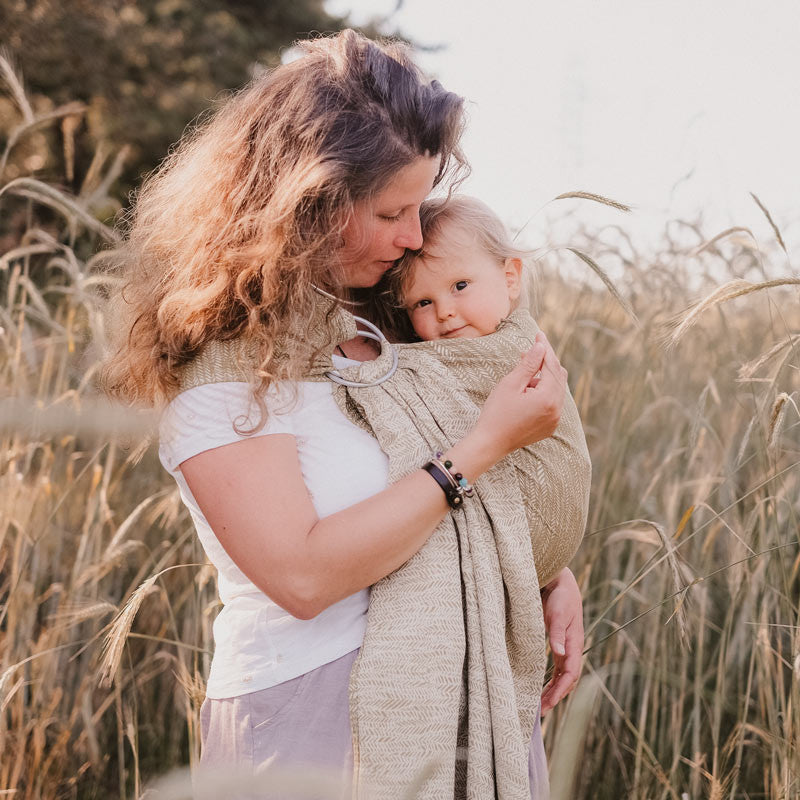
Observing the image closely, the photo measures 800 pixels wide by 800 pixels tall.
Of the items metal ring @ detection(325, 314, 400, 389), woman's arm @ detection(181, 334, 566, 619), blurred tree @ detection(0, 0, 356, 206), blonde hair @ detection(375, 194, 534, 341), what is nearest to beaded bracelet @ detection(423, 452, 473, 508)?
woman's arm @ detection(181, 334, 566, 619)

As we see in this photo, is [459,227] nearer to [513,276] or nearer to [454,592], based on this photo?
[513,276]

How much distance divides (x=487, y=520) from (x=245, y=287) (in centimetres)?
57

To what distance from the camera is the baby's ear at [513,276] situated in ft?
6.22

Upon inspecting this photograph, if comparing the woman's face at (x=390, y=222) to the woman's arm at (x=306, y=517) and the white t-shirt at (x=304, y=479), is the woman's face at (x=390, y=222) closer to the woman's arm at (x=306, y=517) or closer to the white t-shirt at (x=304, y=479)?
the white t-shirt at (x=304, y=479)

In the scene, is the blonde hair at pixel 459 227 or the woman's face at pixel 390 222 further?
the blonde hair at pixel 459 227

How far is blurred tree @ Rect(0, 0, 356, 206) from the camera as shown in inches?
313

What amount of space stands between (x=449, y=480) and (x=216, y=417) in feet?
1.25

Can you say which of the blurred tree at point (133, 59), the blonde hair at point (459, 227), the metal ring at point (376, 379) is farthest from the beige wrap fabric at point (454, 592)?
the blurred tree at point (133, 59)

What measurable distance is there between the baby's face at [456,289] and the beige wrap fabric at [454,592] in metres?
0.12

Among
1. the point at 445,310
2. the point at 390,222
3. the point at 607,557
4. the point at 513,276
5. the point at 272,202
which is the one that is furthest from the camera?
the point at 607,557

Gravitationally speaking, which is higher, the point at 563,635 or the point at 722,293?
the point at 722,293

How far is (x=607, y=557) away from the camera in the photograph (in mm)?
2711

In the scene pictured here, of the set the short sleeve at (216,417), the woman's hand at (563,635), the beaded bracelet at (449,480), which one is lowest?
the woman's hand at (563,635)

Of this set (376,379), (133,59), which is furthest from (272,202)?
(133,59)
